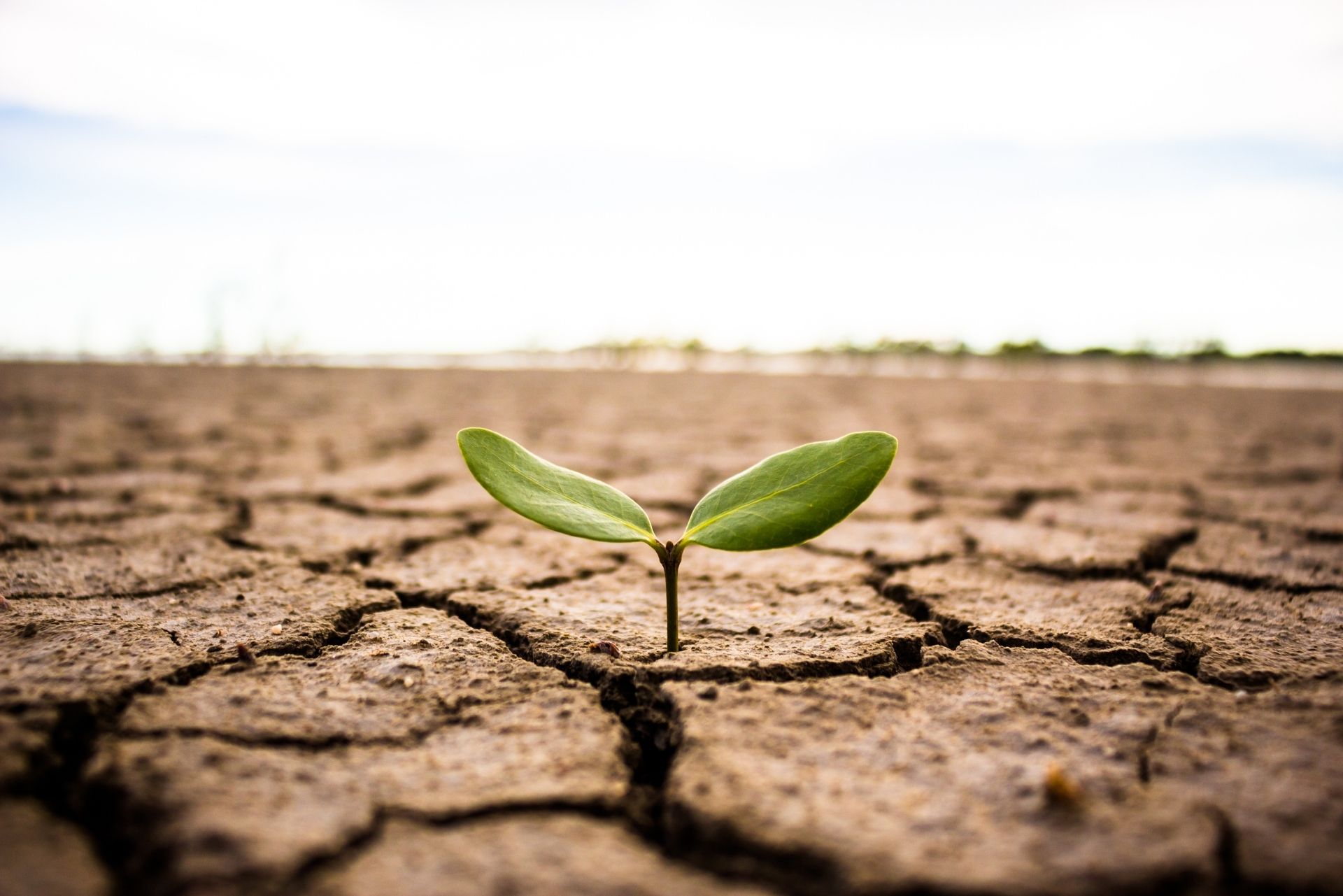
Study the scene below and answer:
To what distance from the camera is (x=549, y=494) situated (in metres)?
0.86

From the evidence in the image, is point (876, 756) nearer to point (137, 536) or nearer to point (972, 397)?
point (137, 536)

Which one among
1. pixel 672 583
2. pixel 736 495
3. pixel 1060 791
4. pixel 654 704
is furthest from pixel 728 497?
pixel 1060 791

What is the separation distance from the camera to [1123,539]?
5.62 ft

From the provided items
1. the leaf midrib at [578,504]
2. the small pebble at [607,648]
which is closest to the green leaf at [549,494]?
the leaf midrib at [578,504]

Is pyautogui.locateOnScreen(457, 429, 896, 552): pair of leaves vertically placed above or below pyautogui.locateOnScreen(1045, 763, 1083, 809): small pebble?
above

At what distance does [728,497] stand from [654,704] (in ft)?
0.74

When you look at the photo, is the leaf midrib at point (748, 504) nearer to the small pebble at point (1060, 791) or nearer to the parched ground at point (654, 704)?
the parched ground at point (654, 704)

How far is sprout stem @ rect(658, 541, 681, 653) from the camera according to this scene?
0.87 meters

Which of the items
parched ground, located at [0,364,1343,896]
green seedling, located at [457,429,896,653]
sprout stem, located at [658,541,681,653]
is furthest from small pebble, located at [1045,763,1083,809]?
sprout stem, located at [658,541,681,653]

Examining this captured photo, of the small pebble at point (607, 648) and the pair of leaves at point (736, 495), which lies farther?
the small pebble at point (607, 648)

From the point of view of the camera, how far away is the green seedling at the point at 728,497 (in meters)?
0.80

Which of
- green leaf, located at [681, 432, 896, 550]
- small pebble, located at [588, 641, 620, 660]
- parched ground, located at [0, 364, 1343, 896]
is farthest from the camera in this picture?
small pebble, located at [588, 641, 620, 660]

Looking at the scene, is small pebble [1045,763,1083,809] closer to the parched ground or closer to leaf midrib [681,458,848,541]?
the parched ground

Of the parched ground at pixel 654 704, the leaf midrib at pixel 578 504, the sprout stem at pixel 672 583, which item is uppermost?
the leaf midrib at pixel 578 504
